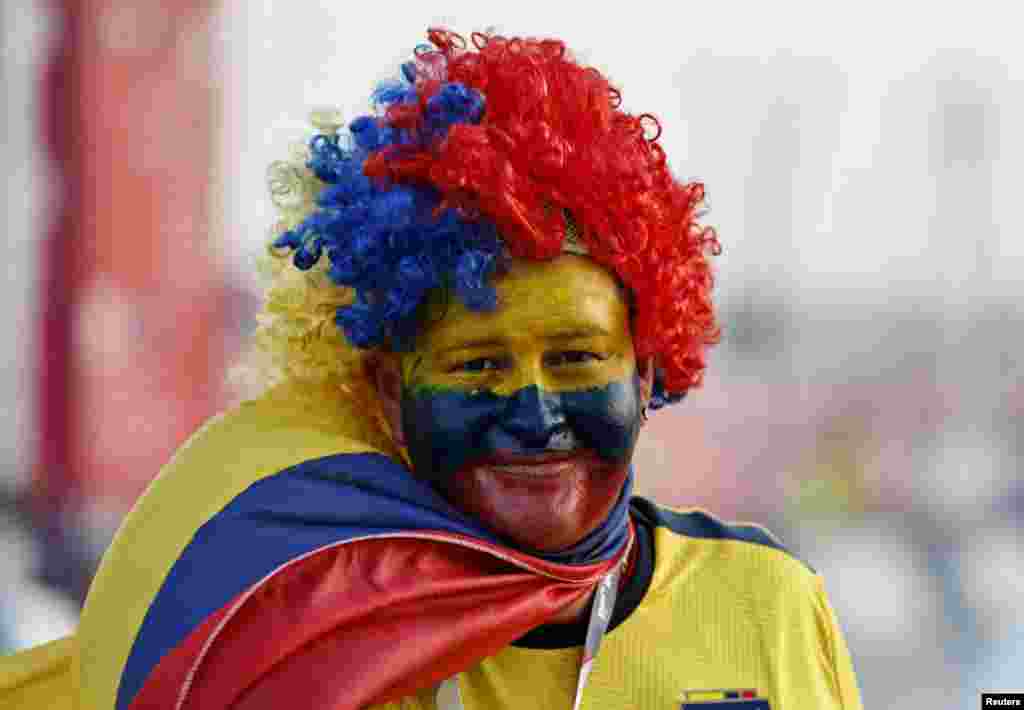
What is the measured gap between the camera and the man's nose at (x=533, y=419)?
187 centimetres

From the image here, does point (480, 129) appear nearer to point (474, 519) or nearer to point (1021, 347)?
point (474, 519)

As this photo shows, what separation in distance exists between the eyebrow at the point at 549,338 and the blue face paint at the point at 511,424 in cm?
6

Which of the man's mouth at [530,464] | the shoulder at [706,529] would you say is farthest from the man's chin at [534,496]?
the shoulder at [706,529]

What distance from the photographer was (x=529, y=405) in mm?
1874

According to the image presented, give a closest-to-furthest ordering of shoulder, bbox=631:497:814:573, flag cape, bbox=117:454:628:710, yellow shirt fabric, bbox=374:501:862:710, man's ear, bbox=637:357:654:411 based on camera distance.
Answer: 1. flag cape, bbox=117:454:628:710
2. yellow shirt fabric, bbox=374:501:862:710
3. man's ear, bbox=637:357:654:411
4. shoulder, bbox=631:497:814:573

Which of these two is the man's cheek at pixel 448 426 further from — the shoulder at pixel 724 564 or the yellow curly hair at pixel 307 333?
the shoulder at pixel 724 564

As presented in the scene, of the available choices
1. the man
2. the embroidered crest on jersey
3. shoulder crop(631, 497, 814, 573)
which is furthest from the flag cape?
shoulder crop(631, 497, 814, 573)

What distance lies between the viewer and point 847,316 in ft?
15.1

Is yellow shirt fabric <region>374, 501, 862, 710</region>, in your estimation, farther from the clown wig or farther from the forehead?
the forehead

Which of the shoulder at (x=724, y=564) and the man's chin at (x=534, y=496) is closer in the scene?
the man's chin at (x=534, y=496)

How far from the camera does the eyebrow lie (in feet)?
6.22

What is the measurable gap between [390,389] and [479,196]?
1.25 feet

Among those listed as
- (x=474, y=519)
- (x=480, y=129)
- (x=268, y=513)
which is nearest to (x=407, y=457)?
(x=474, y=519)

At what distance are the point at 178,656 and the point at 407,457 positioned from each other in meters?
0.57
